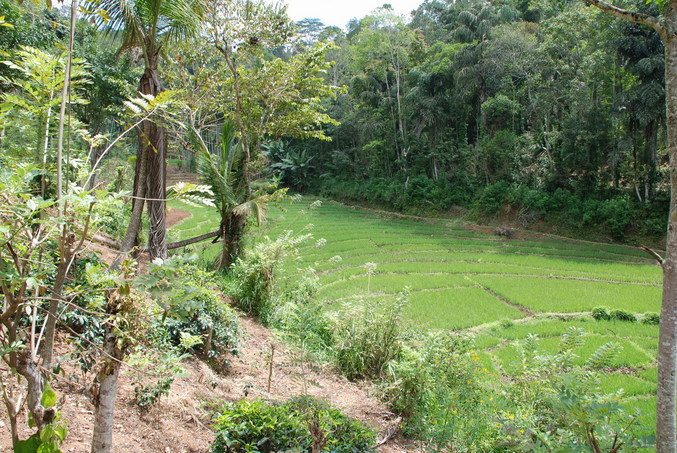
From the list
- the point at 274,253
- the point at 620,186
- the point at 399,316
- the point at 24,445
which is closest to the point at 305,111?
the point at 274,253

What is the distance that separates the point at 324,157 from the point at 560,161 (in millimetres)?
16824

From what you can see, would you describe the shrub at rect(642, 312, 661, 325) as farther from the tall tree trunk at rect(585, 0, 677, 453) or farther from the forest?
the tall tree trunk at rect(585, 0, 677, 453)

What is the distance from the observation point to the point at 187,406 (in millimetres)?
3307

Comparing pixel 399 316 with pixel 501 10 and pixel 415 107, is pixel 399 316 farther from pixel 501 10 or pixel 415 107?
pixel 501 10

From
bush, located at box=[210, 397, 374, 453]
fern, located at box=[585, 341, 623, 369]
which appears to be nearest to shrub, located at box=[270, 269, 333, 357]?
bush, located at box=[210, 397, 374, 453]

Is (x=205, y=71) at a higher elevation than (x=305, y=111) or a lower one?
higher

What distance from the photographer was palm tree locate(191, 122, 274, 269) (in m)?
7.32

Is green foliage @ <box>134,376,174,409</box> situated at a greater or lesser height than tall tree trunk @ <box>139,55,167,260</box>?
lesser

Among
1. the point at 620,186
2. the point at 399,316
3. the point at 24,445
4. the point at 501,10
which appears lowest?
the point at 399,316

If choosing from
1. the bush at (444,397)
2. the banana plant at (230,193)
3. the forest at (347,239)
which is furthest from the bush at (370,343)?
the banana plant at (230,193)

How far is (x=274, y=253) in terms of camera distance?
21.9 feet

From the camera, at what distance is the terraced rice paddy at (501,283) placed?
698 centimetres

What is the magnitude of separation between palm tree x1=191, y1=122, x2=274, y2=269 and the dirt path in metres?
3.07

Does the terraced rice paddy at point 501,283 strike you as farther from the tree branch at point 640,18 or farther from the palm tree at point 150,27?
the tree branch at point 640,18
